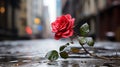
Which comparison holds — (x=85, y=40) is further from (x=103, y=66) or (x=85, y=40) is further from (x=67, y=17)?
(x=103, y=66)

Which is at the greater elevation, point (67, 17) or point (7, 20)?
point (7, 20)

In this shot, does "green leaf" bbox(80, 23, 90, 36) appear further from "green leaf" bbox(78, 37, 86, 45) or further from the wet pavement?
the wet pavement

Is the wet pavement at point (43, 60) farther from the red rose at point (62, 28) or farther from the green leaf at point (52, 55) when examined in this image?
the red rose at point (62, 28)

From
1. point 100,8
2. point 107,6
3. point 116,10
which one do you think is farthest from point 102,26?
point 116,10

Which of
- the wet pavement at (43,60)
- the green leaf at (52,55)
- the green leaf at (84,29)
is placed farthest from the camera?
the green leaf at (84,29)

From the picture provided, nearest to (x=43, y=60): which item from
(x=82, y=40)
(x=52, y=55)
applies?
(x=52, y=55)

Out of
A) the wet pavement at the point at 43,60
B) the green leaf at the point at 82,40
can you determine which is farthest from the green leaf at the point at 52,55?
the green leaf at the point at 82,40

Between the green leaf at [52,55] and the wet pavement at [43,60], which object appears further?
the green leaf at [52,55]

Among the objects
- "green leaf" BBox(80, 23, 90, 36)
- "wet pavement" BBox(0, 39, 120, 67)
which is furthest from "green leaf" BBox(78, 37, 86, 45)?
"wet pavement" BBox(0, 39, 120, 67)
